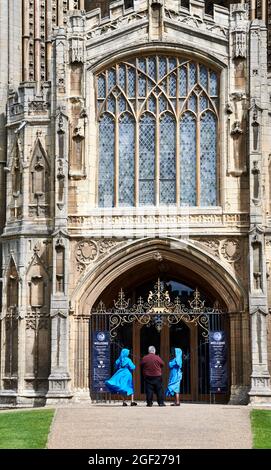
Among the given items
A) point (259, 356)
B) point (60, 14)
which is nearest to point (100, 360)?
point (259, 356)

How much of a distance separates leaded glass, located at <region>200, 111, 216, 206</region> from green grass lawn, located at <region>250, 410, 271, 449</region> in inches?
307

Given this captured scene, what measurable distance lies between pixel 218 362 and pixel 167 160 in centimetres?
650

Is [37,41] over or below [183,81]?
over

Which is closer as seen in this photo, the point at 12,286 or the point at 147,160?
the point at 12,286

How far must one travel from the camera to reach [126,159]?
38125mm

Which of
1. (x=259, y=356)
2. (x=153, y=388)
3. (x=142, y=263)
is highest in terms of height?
(x=142, y=263)

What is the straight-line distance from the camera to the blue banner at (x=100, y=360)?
1455 inches

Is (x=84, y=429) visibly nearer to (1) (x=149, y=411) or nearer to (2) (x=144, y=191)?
(1) (x=149, y=411)

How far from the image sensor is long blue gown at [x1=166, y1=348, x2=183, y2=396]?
34750 mm

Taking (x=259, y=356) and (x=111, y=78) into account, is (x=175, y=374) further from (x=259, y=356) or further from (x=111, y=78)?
(x=111, y=78)

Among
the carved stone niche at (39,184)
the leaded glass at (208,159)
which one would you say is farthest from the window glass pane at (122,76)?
the carved stone niche at (39,184)

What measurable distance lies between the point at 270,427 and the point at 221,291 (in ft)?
26.9

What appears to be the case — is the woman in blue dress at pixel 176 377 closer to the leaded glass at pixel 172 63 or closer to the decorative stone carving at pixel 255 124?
the decorative stone carving at pixel 255 124
